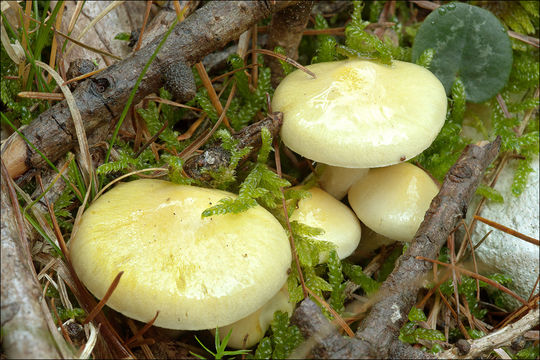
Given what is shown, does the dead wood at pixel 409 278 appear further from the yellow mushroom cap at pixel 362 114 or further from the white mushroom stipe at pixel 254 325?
the white mushroom stipe at pixel 254 325

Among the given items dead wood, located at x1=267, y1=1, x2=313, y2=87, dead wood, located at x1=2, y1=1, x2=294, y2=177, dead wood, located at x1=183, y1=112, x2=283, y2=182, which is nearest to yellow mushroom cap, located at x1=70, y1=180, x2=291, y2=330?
dead wood, located at x1=183, y1=112, x2=283, y2=182

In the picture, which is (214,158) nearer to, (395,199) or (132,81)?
(132,81)

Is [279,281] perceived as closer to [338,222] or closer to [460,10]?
[338,222]

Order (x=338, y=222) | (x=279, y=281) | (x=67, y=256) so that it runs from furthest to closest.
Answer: (x=338, y=222)
(x=67, y=256)
(x=279, y=281)

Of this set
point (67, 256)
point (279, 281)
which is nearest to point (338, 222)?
point (279, 281)

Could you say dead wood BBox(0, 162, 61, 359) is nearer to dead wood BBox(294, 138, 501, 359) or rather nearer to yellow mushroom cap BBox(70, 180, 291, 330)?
yellow mushroom cap BBox(70, 180, 291, 330)

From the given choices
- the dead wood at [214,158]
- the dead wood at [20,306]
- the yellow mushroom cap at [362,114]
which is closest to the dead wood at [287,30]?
the yellow mushroom cap at [362,114]

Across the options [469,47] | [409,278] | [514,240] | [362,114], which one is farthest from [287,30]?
[514,240]

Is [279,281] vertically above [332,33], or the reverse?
[332,33]
